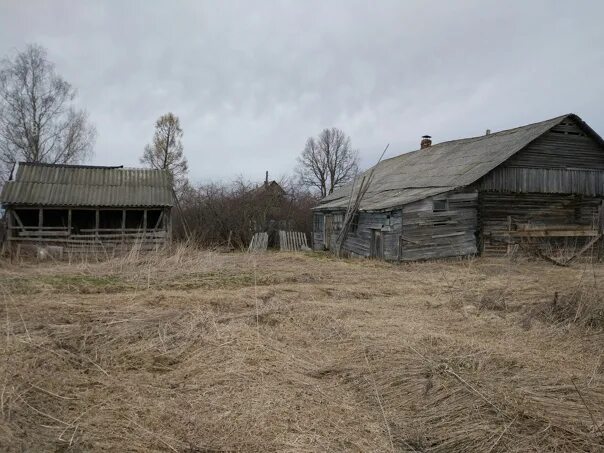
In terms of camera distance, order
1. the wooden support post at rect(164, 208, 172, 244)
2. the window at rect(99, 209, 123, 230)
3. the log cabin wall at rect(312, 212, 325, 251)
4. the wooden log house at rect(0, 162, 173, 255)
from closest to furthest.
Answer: the wooden log house at rect(0, 162, 173, 255) < the wooden support post at rect(164, 208, 172, 244) < the window at rect(99, 209, 123, 230) < the log cabin wall at rect(312, 212, 325, 251)

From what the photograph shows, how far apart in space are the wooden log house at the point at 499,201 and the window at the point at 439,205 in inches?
1.6

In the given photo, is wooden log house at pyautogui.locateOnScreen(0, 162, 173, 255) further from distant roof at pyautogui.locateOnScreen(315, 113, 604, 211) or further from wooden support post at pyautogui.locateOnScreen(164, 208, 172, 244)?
distant roof at pyautogui.locateOnScreen(315, 113, 604, 211)

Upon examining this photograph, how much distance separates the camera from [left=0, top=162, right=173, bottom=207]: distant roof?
64.7 ft

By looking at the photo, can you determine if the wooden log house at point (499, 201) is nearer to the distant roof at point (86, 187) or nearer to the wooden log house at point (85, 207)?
the wooden log house at point (85, 207)

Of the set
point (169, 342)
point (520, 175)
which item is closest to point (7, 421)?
point (169, 342)

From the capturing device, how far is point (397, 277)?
13.1 m

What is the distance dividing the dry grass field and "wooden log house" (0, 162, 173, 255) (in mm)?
11018

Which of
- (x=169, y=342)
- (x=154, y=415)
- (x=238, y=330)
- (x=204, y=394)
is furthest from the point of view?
(x=238, y=330)

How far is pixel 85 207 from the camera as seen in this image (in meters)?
20.3

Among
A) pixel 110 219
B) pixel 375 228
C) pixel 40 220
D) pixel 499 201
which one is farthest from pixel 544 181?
pixel 40 220

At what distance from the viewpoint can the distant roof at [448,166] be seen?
18.7 meters

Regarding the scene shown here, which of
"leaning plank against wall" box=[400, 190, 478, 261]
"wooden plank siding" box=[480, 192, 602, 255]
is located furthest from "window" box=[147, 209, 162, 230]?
"wooden plank siding" box=[480, 192, 602, 255]

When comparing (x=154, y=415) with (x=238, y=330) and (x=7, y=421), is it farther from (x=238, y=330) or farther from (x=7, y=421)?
(x=238, y=330)

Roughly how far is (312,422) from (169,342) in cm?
292
